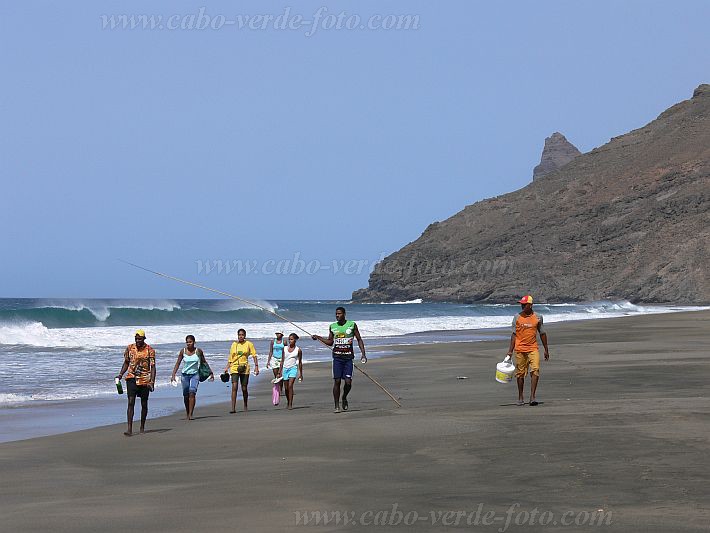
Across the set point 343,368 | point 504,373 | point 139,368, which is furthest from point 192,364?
point 504,373

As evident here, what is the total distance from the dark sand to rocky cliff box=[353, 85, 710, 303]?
298 ft

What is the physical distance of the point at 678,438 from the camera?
30.6 feet

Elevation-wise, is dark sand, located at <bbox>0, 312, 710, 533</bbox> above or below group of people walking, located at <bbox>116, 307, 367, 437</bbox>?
below

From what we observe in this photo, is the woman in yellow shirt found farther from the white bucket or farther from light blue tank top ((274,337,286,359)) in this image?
the white bucket

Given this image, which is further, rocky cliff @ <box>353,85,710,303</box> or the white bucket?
rocky cliff @ <box>353,85,710,303</box>

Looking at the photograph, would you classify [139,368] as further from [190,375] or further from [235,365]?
[235,365]

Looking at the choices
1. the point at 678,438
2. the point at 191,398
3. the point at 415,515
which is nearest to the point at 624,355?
the point at 191,398

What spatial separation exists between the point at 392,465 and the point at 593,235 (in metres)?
116

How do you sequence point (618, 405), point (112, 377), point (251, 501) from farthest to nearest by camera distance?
1. point (112, 377)
2. point (618, 405)
3. point (251, 501)

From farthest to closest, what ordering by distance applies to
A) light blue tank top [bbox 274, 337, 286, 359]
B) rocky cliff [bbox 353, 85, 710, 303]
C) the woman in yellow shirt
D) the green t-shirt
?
rocky cliff [bbox 353, 85, 710, 303] < light blue tank top [bbox 274, 337, 286, 359] < the woman in yellow shirt < the green t-shirt

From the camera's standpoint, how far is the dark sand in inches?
264

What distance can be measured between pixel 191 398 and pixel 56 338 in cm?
2975

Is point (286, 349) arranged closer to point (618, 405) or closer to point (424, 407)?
point (424, 407)

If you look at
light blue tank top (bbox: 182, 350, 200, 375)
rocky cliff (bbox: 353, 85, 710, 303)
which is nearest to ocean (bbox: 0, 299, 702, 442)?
light blue tank top (bbox: 182, 350, 200, 375)
